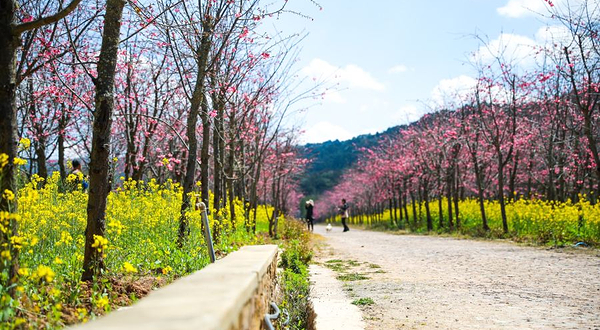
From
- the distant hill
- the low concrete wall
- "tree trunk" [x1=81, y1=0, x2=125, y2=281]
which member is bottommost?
the low concrete wall

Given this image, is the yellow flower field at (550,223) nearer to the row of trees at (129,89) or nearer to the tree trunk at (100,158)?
the row of trees at (129,89)

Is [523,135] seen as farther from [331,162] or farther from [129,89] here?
[331,162]

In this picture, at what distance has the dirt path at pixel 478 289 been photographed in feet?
14.1

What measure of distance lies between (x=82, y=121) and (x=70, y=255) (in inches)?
569

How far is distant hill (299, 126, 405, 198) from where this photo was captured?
308 ft

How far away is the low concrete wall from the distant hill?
3050 inches

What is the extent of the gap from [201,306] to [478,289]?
5.00 metres

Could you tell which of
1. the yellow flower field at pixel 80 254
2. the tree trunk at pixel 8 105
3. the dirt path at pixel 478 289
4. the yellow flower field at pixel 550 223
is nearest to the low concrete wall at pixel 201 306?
the yellow flower field at pixel 80 254

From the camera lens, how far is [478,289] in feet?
19.0

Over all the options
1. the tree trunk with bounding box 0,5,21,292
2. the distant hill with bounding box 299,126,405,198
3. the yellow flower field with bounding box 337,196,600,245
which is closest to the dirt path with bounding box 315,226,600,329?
the yellow flower field with bounding box 337,196,600,245

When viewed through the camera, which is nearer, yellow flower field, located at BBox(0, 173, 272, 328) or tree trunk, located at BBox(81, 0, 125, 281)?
yellow flower field, located at BBox(0, 173, 272, 328)

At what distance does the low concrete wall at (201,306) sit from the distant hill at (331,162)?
7748 centimetres

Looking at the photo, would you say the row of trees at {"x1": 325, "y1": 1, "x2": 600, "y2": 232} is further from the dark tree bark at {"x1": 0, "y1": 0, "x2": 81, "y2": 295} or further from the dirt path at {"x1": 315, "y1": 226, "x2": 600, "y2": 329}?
the dark tree bark at {"x1": 0, "y1": 0, "x2": 81, "y2": 295}

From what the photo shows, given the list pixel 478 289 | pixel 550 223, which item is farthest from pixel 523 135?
pixel 478 289
